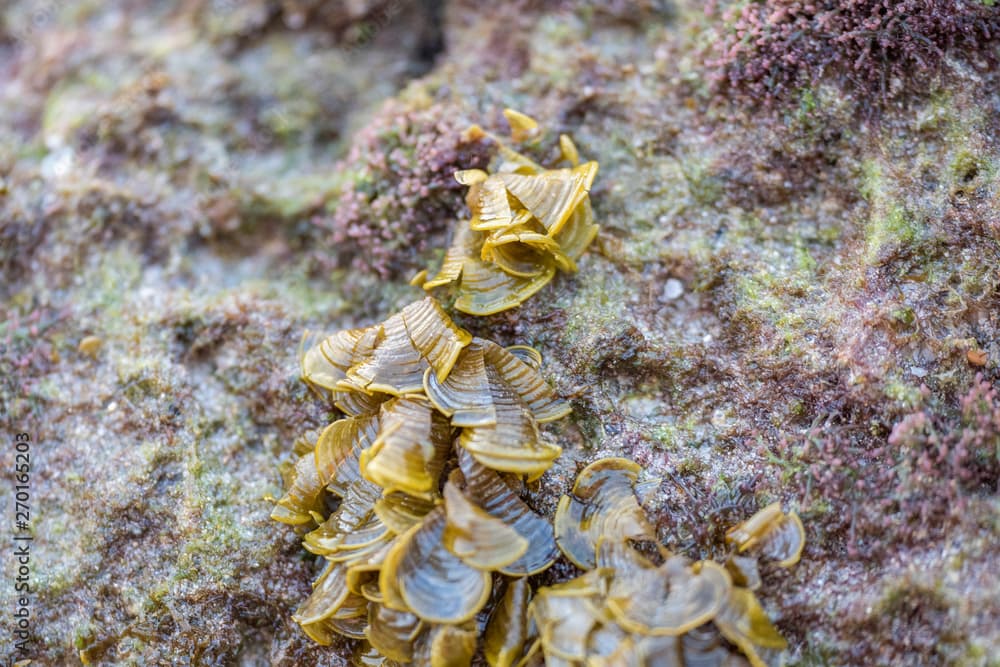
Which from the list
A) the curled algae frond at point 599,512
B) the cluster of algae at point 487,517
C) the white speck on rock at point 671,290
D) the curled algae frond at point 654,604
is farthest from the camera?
the white speck on rock at point 671,290

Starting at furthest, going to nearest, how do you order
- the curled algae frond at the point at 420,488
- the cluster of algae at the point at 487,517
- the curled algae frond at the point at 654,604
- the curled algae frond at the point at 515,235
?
the curled algae frond at the point at 515,235, the curled algae frond at the point at 420,488, the cluster of algae at the point at 487,517, the curled algae frond at the point at 654,604

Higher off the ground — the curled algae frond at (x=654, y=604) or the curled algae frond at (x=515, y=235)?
the curled algae frond at (x=515, y=235)

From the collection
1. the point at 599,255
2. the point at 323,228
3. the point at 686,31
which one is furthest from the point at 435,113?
the point at 686,31

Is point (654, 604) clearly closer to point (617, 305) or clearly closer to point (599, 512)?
point (599, 512)

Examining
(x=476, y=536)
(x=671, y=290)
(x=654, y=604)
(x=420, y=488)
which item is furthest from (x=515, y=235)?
(x=654, y=604)

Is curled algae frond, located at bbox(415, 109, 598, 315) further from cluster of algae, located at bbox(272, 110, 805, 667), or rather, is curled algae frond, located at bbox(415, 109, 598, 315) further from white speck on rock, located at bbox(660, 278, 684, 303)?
white speck on rock, located at bbox(660, 278, 684, 303)

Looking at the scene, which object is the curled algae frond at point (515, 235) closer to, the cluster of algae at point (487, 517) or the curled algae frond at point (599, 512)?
the cluster of algae at point (487, 517)

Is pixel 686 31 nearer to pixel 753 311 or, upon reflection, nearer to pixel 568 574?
pixel 753 311

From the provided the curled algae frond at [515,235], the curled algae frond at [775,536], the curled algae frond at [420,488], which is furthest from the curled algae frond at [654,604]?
the curled algae frond at [515,235]
